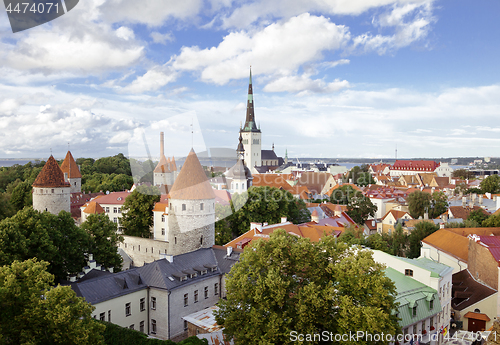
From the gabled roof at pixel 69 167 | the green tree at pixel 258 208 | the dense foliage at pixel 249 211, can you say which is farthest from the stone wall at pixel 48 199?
the gabled roof at pixel 69 167

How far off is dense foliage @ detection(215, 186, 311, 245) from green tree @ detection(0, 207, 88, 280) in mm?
13827

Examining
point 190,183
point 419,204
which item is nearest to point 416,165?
point 419,204

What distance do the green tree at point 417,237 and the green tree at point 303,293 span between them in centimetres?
2271

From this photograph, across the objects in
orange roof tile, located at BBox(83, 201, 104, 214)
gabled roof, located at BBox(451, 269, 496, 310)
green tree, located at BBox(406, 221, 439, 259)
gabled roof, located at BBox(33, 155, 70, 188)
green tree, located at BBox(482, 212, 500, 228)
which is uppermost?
gabled roof, located at BBox(33, 155, 70, 188)

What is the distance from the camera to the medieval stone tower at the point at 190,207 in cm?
2998

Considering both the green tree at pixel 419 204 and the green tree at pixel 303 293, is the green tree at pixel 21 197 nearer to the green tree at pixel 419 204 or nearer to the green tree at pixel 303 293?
the green tree at pixel 303 293

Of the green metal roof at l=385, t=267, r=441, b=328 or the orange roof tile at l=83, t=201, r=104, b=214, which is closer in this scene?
the green metal roof at l=385, t=267, r=441, b=328

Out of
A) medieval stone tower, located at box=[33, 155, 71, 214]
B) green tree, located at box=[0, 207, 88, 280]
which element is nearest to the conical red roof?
green tree, located at box=[0, 207, 88, 280]

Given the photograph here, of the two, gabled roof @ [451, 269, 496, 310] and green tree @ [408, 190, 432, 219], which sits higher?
green tree @ [408, 190, 432, 219]

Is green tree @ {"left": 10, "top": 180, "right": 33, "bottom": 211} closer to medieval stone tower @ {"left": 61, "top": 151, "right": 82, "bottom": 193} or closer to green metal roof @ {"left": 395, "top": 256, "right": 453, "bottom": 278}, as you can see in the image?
medieval stone tower @ {"left": 61, "top": 151, "right": 82, "bottom": 193}

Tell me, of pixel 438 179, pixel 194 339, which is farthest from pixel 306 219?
pixel 438 179

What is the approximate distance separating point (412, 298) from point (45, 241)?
21.1 m

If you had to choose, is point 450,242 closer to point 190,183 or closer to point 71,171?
point 190,183

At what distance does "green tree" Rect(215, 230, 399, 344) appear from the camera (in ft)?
49.8
